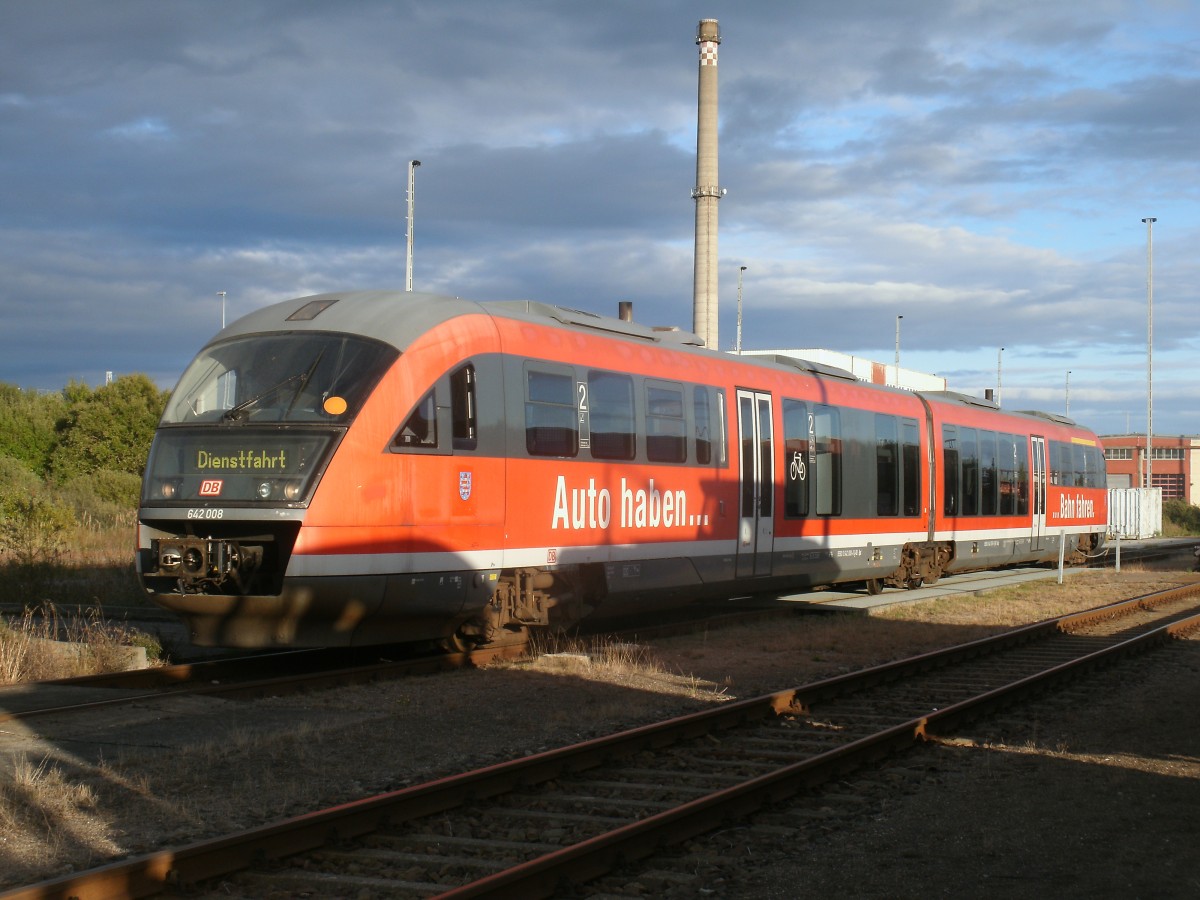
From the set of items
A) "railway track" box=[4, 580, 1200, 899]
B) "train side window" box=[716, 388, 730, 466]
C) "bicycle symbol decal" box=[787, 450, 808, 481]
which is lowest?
"railway track" box=[4, 580, 1200, 899]

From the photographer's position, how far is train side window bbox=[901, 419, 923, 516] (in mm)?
21969

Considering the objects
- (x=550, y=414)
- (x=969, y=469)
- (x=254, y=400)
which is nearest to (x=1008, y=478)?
(x=969, y=469)

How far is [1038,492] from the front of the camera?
2847cm

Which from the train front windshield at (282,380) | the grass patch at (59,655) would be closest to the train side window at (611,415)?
the train front windshield at (282,380)

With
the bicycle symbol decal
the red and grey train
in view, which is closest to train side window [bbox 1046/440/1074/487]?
the red and grey train

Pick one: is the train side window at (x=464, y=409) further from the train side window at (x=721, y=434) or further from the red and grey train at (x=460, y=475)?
the train side window at (x=721, y=434)

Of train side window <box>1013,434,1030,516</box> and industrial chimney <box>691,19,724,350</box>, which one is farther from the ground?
industrial chimney <box>691,19,724,350</box>

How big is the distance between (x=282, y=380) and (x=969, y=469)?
16.5 meters

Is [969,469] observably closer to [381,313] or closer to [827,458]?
[827,458]

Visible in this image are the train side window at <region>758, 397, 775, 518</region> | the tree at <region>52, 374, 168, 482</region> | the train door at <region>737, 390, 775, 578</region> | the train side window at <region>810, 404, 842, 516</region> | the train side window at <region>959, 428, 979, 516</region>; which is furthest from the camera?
the tree at <region>52, 374, 168, 482</region>

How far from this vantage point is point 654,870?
6.30 meters

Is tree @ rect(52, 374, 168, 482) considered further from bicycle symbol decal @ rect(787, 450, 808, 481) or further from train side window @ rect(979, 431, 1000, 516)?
bicycle symbol decal @ rect(787, 450, 808, 481)

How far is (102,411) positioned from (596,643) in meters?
39.0

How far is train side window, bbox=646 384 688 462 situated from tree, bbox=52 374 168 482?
118 feet
